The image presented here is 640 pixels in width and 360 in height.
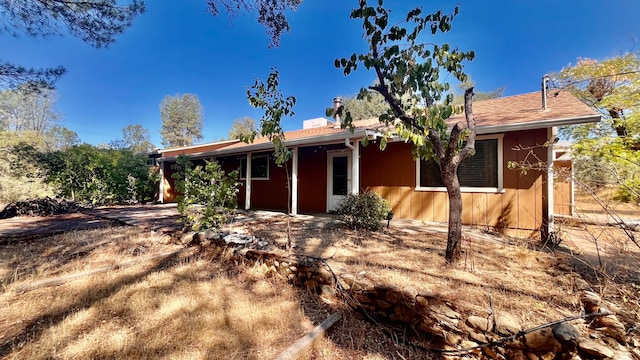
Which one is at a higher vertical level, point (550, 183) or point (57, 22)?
point (57, 22)

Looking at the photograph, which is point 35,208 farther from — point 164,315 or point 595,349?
point 595,349

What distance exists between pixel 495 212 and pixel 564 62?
11145mm

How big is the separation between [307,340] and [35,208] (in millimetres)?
10271

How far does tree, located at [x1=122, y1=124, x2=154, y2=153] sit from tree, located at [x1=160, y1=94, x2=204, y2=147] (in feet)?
30.5

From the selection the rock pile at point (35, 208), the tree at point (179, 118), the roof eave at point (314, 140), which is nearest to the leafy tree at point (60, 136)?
the tree at point (179, 118)

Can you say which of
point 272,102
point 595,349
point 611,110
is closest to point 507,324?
point 595,349

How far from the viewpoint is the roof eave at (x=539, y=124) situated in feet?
14.3

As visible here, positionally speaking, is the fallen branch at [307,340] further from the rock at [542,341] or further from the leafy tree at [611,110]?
the leafy tree at [611,110]

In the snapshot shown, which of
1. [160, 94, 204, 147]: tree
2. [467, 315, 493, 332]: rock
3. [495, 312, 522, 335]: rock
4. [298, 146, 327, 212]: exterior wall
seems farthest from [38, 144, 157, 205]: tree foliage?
[160, 94, 204, 147]: tree

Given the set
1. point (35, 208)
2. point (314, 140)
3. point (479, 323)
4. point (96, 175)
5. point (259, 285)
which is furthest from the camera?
point (96, 175)

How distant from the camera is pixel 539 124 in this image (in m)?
4.74

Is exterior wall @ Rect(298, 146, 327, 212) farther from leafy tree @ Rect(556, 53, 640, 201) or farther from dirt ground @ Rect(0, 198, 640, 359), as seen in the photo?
leafy tree @ Rect(556, 53, 640, 201)

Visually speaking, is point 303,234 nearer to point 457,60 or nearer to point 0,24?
point 457,60

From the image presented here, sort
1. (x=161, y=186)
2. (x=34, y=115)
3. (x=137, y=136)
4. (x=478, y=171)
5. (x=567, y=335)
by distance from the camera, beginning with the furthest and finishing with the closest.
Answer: (x=137, y=136) → (x=34, y=115) → (x=161, y=186) → (x=478, y=171) → (x=567, y=335)
